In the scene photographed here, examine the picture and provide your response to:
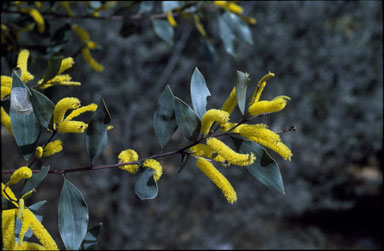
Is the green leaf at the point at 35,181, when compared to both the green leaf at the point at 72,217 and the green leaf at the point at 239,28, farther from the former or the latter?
the green leaf at the point at 239,28

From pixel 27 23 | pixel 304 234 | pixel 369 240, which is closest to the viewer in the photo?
pixel 27 23

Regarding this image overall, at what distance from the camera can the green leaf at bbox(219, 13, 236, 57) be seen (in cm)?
159

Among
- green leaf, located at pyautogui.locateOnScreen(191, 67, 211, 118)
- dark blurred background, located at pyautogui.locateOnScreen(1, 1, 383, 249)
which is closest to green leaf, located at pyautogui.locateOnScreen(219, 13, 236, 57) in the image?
green leaf, located at pyautogui.locateOnScreen(191, 67, 211, 118)

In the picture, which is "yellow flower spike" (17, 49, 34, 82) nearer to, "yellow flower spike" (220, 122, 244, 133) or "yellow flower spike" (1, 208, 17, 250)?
"yellow flower spike" (1, 208, 17, 250)

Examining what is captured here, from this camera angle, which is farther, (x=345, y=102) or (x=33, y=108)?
(x=345, y=102)

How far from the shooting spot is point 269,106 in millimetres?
627

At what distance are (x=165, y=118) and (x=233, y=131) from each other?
0.15 meters

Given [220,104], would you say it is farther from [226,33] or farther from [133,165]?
[133,165]

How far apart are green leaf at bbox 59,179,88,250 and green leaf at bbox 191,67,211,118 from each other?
0.29 meters

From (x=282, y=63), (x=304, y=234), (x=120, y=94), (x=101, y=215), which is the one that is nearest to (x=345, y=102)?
(x=282, y=63)

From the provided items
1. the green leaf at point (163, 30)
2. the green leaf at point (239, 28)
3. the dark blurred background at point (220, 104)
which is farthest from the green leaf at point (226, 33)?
the dark blurred background at point (220, 104)

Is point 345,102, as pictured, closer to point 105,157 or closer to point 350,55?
point 350,55

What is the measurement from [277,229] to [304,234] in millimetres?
358

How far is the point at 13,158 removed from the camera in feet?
12.2
